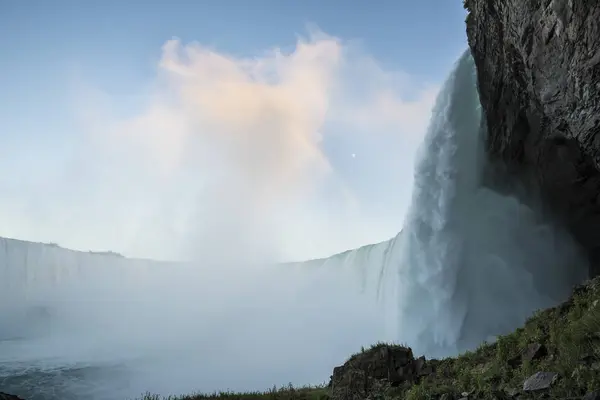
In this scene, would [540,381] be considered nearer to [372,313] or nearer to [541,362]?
[541,362]

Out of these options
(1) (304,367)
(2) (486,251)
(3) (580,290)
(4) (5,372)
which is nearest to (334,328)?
(1) (304,367)

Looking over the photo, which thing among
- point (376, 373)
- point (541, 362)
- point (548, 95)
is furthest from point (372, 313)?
point (541, 362)

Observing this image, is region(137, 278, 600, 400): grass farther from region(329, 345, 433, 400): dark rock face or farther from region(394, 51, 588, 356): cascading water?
region(394, 51, 588, 356): cascading water

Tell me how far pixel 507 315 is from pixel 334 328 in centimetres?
2428

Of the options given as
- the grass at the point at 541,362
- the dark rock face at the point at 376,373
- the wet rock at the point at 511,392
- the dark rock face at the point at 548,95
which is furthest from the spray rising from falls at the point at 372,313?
the wet rock at the point at 511,392

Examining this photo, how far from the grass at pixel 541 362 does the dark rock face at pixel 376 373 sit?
0.47 m

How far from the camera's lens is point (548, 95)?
15.4m

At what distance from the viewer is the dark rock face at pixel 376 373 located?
10359 mm

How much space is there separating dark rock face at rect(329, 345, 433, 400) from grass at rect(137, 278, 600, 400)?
0.47m

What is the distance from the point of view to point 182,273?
288ft

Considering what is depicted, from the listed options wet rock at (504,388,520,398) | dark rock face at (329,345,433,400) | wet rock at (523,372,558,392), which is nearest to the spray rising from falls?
dark rock face at (329,345,433,400)

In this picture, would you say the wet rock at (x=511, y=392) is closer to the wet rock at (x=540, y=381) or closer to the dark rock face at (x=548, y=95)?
the wet rock at (x=540, y=381)

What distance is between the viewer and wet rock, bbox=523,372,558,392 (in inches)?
218

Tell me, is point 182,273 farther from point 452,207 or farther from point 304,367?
point 452,207
